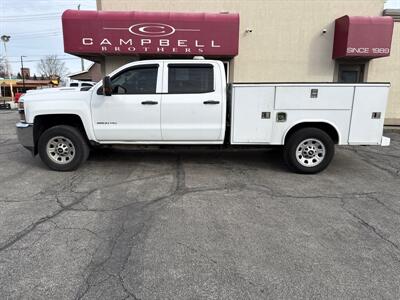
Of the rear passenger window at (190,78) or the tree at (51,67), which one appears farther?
the tree at (51,67)

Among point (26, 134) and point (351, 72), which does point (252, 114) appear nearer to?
point (26, 134)

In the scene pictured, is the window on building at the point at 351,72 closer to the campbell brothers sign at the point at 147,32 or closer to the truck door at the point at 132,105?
the campbell brothers sign at the point at 147,32

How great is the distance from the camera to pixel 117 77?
590 centimetres

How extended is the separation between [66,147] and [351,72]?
11732 mm

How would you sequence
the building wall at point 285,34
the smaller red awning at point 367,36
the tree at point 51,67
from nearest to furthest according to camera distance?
the smaller red awning at point 367,36 < the building wall at point 285,34 < the tree at point 51,67

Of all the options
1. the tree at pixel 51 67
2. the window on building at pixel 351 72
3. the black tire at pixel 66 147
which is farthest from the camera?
the tree at pixel 51 67

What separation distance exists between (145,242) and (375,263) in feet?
7.73

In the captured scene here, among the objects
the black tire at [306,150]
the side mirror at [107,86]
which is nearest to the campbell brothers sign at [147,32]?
the side mirror at [107,86]

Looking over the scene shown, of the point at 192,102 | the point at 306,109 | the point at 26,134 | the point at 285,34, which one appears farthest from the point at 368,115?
the point at 285,34

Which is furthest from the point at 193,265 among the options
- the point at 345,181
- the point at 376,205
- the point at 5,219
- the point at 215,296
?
the point at 345,181

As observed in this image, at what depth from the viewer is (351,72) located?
43.0 ft

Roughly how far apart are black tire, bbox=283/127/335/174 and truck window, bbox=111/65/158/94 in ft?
9.14

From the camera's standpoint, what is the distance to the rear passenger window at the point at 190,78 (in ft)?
19.3

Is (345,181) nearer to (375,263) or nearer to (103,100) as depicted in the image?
(375,263)
